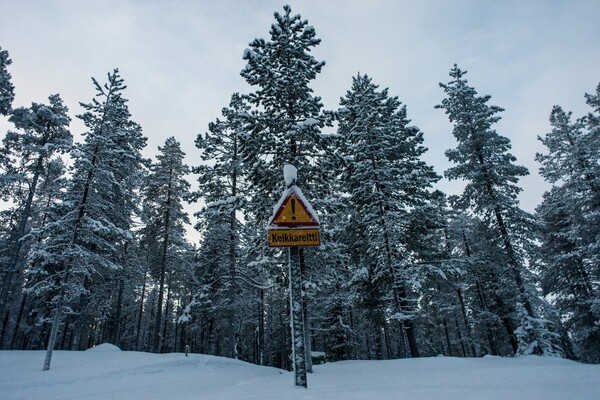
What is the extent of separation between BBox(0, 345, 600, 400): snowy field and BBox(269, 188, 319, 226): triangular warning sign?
2.70 meters

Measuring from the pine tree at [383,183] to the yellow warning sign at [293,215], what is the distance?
10913 mm

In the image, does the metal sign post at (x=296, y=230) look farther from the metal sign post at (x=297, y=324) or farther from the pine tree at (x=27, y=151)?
the pine tree at (x=27, y=151)

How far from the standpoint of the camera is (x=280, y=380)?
8.13 m

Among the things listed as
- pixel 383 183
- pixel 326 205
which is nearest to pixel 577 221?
pixel 383 183

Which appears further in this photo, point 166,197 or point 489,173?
point 166,197

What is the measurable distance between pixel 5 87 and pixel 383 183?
78.0ft

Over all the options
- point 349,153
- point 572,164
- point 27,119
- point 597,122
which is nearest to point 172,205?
point 27,119

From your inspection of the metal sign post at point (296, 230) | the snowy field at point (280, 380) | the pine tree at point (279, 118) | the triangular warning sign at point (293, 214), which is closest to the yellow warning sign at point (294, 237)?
the metal sign post at point (296, 230)

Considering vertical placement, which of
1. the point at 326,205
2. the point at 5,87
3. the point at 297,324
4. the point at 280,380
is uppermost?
the point at 5,87

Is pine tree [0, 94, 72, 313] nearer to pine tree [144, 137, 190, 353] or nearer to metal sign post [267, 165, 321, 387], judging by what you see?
pine tree [144, 137, 190, 353]

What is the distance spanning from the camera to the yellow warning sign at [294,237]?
16.1 feet

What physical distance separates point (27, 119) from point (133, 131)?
635 cm

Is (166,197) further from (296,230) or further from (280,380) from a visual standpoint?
(296,230)

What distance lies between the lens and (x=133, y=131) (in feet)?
77.7
